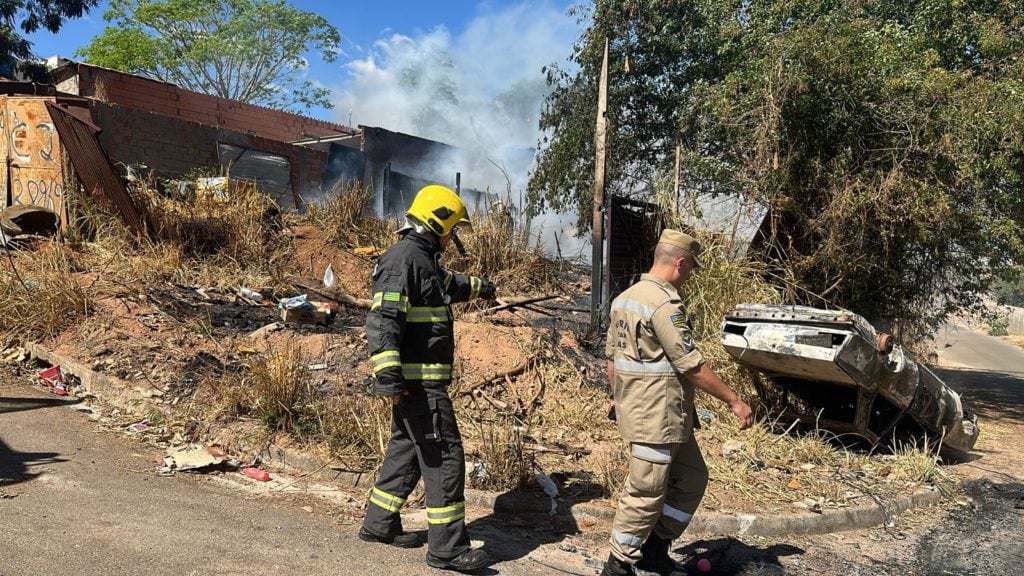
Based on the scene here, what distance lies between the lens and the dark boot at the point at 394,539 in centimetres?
347

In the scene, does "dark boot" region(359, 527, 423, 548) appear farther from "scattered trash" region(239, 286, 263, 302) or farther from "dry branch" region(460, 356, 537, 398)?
"scattered trash" region(239, 286, 263, 302)

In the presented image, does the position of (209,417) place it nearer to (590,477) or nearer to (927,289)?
(590,477)

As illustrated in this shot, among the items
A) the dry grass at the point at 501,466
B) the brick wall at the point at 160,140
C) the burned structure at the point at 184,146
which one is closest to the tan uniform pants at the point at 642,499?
the dry grass at the point at 501,466

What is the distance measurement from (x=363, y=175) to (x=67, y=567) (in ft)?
53.0

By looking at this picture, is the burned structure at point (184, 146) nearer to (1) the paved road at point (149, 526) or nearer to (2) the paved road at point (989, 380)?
(1) the paved road at point (149, 526)

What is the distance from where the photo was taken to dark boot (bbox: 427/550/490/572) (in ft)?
10.4

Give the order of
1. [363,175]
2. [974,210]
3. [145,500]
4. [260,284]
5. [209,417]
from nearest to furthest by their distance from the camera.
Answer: [145,500], [209,417], [974,210], [260,284], [363,175]

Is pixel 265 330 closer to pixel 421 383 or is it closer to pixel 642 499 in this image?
pixel 421 383

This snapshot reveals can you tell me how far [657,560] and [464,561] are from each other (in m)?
0.92

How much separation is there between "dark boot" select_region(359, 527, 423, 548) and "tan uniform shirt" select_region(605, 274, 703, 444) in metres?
1.21

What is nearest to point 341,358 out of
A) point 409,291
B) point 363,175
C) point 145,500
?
point 145,500

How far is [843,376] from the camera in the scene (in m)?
4.83

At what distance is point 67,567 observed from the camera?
289 cm

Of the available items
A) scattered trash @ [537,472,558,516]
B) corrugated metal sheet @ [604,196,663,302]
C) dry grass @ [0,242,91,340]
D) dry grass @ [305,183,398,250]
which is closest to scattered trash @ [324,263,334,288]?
dry grass @ [305,183,398,250]
